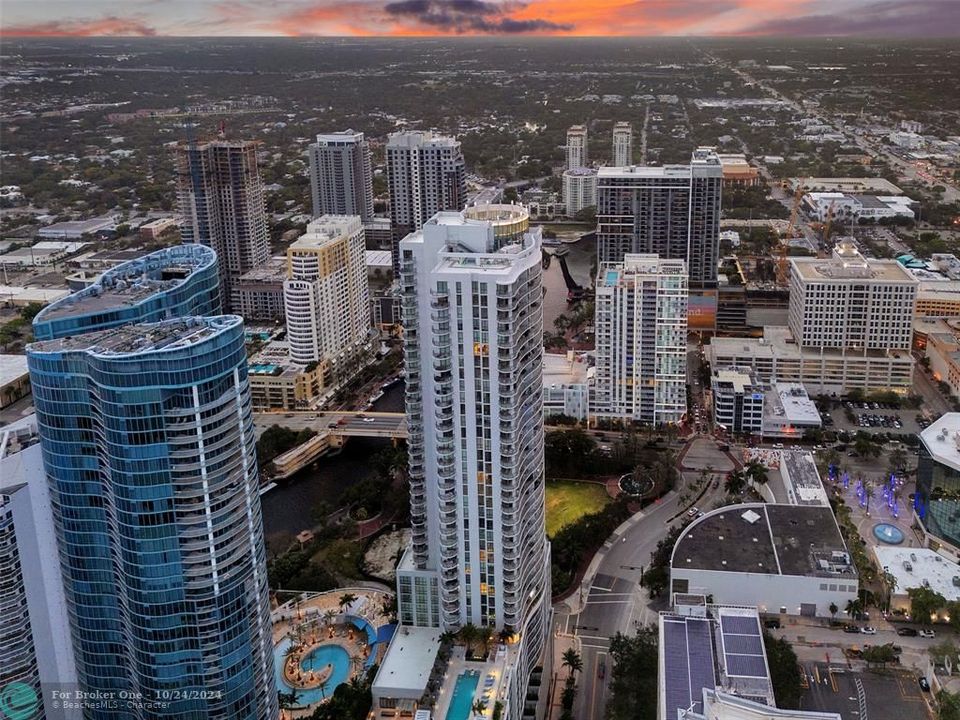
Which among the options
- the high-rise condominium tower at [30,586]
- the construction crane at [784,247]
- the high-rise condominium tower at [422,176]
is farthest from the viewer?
the construction crane at [784,247]

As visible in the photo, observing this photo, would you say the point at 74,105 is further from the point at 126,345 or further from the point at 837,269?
the point at 126,345

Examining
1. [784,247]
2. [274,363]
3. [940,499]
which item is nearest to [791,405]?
[940,499]

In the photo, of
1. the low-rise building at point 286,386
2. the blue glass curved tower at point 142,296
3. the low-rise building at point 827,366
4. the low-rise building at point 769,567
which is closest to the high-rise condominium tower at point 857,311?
the low-rise building at point 827,366

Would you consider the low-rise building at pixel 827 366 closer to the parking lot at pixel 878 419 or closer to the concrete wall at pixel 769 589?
the parking lot at pixel 878 419

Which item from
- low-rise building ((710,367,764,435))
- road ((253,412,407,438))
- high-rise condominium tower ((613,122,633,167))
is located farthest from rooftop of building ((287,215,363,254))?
high-rise condominium tower ((613,122,633,167))

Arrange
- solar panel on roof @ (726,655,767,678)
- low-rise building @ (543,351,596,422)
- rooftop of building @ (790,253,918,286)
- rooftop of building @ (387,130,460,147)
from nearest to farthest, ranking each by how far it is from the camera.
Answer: solar panel on roof @ (726,655,767,678)
low-rise building @ (543,351,596,422)
rooftop of building @ (790,253,918,286)
rooftop of building @ (387,130,460,147)

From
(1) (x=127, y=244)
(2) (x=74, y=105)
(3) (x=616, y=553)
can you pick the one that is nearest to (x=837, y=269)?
(3) (x=616, y=553)

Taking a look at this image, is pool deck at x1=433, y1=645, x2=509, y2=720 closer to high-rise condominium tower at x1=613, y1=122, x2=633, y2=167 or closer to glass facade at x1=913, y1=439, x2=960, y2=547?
glass facade at x1=913, y1=439, x2=960, y2=547
